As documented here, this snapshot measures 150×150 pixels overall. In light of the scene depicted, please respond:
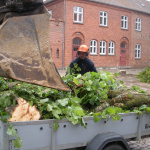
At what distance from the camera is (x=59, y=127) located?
2699 mm

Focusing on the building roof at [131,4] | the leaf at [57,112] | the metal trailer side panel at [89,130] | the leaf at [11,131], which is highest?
the building roof at [131,4]

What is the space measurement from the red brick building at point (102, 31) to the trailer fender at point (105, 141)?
2064 centimetres

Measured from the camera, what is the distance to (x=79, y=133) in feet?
9.39

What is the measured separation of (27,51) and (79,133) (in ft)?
3.53

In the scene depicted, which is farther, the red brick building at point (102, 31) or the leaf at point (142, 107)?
the red brick building at point (102, 31)

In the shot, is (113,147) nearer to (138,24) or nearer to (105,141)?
(105,141)

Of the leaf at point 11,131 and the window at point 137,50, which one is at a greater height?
the window at point 137,50

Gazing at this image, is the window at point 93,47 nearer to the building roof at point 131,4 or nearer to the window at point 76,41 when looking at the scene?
the window at point 76,41

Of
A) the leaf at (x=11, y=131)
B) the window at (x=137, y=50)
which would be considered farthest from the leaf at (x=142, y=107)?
→ the window at (x=137, y=50)

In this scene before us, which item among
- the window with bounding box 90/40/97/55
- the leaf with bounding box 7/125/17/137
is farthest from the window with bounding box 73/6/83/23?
Result: the leaf with bounding box 7/125/17/137

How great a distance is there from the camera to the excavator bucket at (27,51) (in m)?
2.66

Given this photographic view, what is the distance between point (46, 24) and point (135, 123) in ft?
5.74

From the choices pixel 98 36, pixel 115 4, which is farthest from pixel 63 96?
pixel 115 4

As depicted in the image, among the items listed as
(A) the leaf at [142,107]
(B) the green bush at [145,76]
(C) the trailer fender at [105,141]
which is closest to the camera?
(C) the trailer fender at [105,141]
